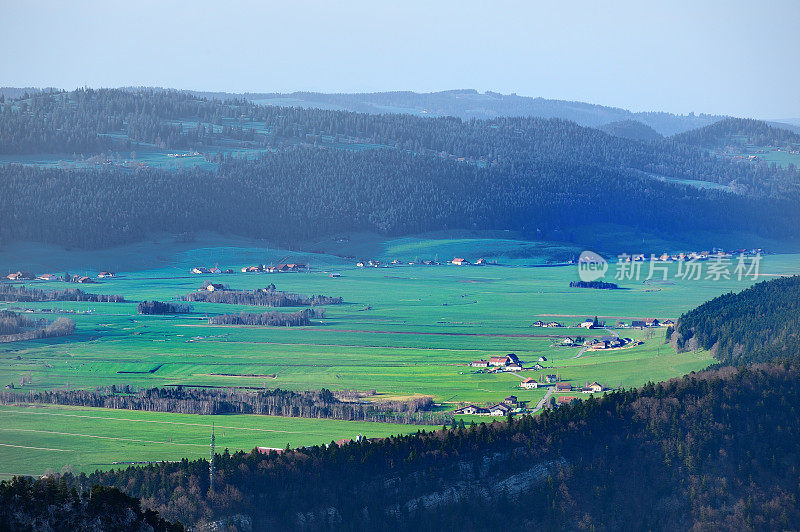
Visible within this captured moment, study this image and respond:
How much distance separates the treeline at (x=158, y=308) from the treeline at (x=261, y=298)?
5.57 m

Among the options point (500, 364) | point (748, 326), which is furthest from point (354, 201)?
point (748, 326)

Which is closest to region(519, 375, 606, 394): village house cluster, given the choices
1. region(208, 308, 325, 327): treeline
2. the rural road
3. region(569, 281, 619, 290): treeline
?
the rural road

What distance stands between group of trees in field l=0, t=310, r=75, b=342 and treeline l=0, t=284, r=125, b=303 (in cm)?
1307

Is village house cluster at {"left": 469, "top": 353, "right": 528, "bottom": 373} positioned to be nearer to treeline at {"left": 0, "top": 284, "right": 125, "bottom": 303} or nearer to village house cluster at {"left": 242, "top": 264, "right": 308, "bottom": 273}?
treeline at {"left": 0, "top": 284, "right": 125, "bottom": 303}

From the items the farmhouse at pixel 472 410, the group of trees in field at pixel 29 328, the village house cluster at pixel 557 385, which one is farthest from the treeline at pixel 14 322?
the farmhouse at pixel 472 410

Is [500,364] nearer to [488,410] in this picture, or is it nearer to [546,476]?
[488,410]

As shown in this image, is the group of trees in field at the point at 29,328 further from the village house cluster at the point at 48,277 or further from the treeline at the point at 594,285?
the treeline at the point at 594,285

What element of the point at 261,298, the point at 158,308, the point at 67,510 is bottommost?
the point at 158,308

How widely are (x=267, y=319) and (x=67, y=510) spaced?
55.8 m

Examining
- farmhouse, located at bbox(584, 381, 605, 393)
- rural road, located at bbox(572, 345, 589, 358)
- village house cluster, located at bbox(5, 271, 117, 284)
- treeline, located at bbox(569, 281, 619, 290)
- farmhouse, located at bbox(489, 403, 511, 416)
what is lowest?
village house cluster, located at bbox(5, 271, 117, 284)

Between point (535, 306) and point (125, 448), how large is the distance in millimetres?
53951

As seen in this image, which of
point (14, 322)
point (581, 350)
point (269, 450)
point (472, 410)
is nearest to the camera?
point (269, 450)

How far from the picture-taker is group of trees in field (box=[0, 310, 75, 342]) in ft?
264

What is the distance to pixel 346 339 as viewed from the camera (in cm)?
8125
